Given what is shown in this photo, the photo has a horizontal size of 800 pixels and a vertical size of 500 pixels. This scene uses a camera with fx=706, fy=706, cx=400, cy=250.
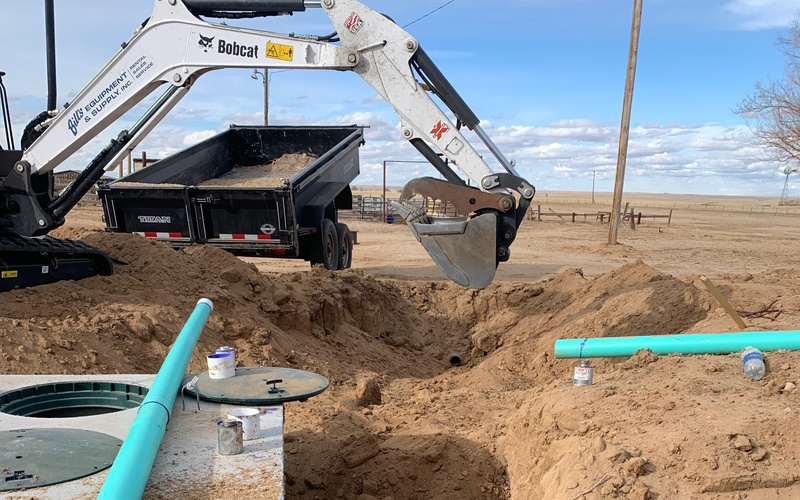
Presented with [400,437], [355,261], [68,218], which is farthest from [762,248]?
[68,218]

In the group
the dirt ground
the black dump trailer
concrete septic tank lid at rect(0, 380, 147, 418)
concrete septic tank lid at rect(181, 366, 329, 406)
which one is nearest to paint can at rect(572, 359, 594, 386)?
the dirt ground

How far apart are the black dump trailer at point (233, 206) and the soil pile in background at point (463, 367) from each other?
1194 mm

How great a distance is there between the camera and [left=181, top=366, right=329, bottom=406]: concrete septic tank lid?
152 inches

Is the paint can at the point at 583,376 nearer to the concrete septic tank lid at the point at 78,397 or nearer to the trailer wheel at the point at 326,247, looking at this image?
the concrete septic tank lid at the point at 78,397

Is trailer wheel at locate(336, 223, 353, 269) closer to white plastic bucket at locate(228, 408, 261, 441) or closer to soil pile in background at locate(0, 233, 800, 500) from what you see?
soil pile in background at locate(0, 233, 800, 500)

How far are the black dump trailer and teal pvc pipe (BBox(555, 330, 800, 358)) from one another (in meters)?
5.08

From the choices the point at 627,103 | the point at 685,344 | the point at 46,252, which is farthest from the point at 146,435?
the point at 627,103

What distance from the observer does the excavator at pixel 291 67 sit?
6660mm

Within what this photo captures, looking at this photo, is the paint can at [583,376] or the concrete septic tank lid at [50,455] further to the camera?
the paint can at [583,376]

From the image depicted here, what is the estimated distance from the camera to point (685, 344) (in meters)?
5.39

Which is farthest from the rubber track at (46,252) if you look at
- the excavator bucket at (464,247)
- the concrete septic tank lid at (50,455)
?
the concrete septic tank lid at (50,455)

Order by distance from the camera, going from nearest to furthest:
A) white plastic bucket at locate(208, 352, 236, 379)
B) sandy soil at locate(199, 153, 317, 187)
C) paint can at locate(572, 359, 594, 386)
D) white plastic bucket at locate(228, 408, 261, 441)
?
1. white plastic bucket at locate(228, 408, 261, 441)
2. white plastic bucket at locate(208, 352, 236, 379)
3. paint can at locate(572, 359, 594, 386)
4. sandy soil at locate(199, 153, 317, 187)

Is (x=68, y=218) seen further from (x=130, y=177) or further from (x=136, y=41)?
(x=136, y=41)

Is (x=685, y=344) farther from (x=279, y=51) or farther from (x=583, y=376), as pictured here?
(x=279, y=51)
